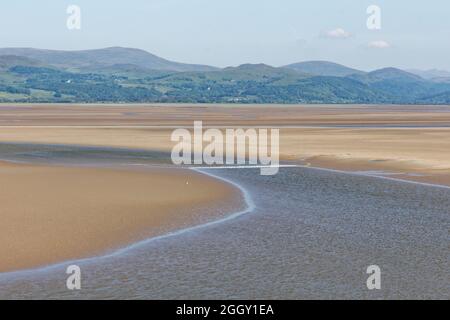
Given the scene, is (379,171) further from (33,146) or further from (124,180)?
(33,146)

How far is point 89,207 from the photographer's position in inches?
772

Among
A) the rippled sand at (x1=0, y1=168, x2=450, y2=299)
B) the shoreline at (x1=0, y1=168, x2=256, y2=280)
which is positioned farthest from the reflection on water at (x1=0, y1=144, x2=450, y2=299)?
the shoreline at (x1=0, y1=168, x2=256, y2=280)

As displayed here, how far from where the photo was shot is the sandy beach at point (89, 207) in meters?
15.1

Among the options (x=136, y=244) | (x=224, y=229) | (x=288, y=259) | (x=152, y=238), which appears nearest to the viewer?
(x=288, y=259)

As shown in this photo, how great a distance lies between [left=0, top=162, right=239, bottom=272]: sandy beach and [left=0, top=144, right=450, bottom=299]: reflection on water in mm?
1011

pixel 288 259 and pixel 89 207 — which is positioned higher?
pixel 89 207

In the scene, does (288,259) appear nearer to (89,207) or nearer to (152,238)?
(152,238)

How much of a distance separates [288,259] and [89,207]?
7.48 m

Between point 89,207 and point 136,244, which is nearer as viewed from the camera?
point 136,244

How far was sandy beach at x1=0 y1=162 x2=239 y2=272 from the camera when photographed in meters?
15.1

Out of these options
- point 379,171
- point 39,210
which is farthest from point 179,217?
point 379,171

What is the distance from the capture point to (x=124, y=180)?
25.5 m

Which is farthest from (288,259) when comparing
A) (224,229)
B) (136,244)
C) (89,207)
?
(89,207)

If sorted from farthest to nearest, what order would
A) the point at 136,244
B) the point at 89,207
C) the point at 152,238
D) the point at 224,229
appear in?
the point at 89,207, the point at 224,229, the point at 152,238, the point at 136,244
